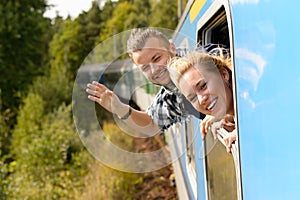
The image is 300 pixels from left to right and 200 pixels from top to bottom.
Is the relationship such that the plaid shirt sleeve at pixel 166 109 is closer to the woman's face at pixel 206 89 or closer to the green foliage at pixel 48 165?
the woman's face at pixel 206 89

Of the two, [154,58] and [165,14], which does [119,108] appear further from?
[165,14]

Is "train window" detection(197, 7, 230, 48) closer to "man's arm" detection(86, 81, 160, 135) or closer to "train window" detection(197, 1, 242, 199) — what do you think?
"train window" detection(197, 1, 242, 199)

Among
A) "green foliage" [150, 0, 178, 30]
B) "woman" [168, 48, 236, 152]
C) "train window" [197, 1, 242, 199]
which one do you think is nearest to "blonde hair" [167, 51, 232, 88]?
"woman" [168, 48, 236, 152]

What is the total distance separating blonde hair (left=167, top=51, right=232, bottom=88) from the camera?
1.87 m

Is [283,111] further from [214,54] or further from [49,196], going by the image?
Answer: [49,196]

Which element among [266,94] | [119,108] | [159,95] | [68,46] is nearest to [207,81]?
[266,94]

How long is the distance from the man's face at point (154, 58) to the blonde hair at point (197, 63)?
29cm

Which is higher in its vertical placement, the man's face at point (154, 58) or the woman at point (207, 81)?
the man's face at point (154, 58)

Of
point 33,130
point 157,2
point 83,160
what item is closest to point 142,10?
point 157,2

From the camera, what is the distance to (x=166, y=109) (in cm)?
273

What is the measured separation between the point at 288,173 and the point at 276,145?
10 centimetres

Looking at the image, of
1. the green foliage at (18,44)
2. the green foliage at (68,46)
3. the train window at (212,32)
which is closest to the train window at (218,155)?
the train window at (212,32)

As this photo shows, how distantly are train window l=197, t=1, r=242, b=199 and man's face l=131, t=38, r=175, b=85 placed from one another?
0.30 meters

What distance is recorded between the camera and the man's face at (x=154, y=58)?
2275 mm
